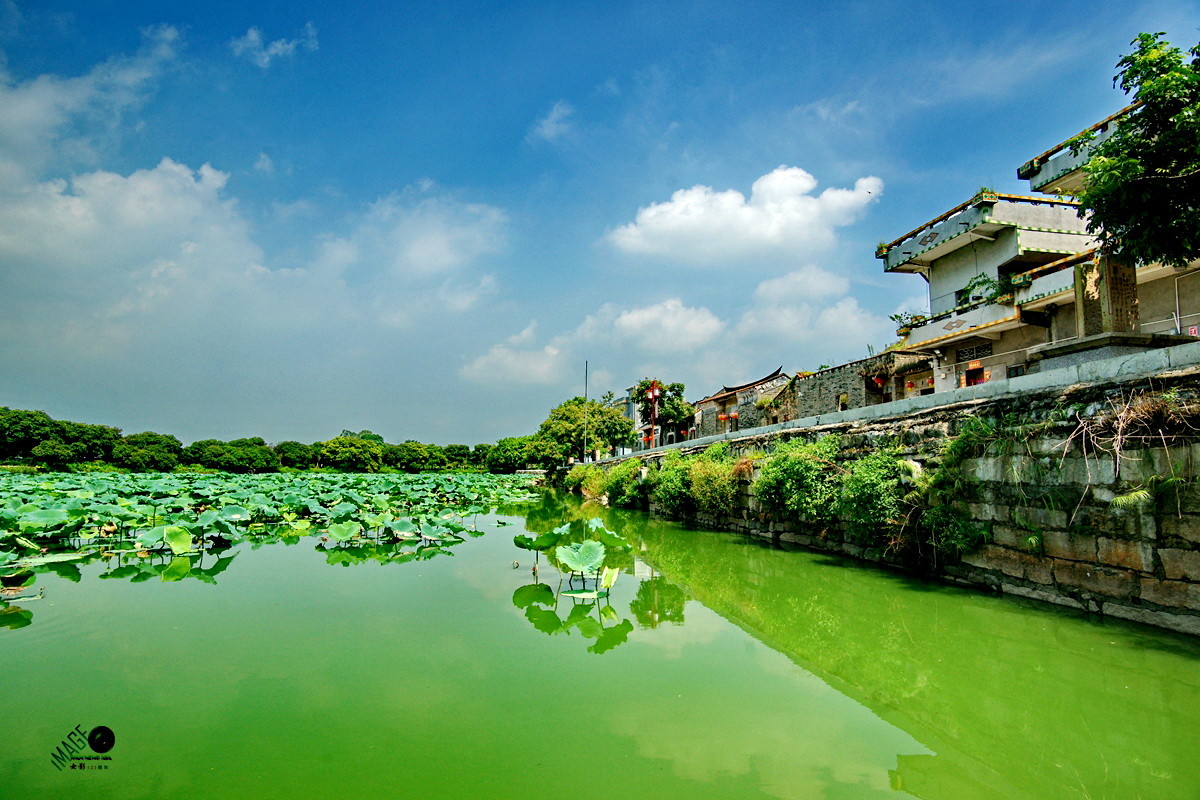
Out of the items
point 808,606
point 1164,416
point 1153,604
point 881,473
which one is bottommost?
point 808,606

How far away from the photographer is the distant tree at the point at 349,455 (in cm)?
3441

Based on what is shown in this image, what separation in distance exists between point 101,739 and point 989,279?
15.9 m

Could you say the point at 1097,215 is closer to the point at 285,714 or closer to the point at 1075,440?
the point at 1075,440

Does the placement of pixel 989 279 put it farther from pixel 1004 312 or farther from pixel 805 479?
pixel 805 479

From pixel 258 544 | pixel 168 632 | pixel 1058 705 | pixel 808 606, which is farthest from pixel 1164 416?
pixel 258 544

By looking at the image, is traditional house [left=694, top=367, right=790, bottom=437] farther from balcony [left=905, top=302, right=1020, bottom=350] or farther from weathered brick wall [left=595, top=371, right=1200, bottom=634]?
weathered brick wall [left=595, top=371, right=1200, bottom=634]

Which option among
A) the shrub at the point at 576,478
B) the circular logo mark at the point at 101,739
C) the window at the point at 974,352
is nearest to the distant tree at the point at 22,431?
the shrub at the point at 576,478

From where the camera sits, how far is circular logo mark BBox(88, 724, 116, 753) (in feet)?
9.14

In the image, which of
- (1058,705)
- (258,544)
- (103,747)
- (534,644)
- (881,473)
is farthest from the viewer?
(258,544)

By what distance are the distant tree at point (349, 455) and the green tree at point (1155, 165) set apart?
34.6 m

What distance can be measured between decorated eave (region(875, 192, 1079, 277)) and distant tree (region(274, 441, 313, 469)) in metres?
31.8

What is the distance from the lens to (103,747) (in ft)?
9.17

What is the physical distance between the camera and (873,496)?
727 cm

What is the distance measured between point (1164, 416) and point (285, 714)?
21.9 ft
